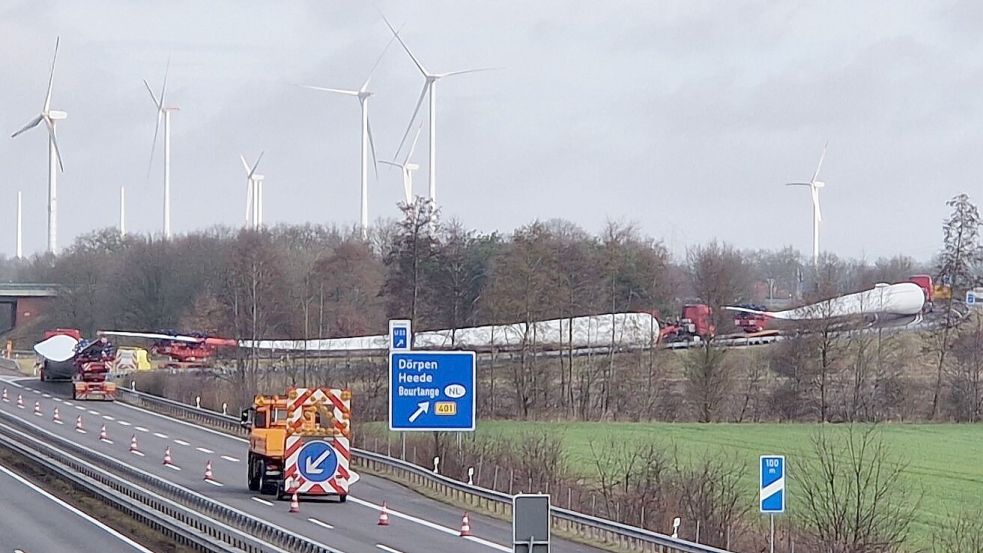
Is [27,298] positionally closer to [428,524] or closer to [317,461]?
[317,461]

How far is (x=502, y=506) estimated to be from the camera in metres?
42.2

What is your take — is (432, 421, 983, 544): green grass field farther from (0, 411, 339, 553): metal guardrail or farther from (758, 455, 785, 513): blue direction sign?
(0, 411, 339, 553): metal guardrail

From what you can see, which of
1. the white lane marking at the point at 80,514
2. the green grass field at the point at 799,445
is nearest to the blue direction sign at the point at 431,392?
the white lane marking at the point at 80,514

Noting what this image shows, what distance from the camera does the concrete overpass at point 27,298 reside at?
144 metres

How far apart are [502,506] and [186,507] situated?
34.7 feet

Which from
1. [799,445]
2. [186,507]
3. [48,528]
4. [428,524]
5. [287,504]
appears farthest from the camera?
[799,445]

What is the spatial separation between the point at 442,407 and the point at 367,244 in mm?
95442

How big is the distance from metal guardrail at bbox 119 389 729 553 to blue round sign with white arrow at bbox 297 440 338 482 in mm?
4113

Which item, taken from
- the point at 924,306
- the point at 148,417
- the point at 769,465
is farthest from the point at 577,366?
the point at 769,465

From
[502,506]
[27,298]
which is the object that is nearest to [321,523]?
[502,506]

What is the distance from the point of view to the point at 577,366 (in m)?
104

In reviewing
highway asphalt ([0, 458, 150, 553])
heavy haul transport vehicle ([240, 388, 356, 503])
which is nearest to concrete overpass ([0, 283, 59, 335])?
highway asphalt ([0, 458, 150, 553])

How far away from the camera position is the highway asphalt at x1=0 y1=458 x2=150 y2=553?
30.8 m

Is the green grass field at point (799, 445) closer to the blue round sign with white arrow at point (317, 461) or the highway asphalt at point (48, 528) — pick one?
the blue round sign with white arrow at point (317, 461)
